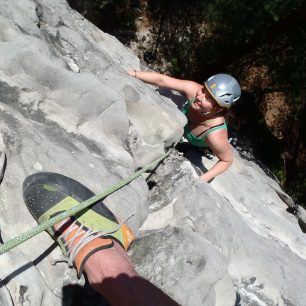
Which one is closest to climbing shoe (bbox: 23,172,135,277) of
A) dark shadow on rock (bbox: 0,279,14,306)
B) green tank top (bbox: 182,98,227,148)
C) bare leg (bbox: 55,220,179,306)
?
bare leg (bbox: 55,220,179,306)

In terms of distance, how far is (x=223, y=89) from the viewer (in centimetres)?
395

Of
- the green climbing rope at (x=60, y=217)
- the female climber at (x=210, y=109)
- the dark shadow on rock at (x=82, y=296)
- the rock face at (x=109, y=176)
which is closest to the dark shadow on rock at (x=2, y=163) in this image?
the rock face at (x=109, y=176)

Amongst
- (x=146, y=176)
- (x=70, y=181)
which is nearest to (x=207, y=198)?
(x=146, y=176)

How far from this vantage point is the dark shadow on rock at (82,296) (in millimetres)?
2652

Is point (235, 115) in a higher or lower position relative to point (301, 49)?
lower

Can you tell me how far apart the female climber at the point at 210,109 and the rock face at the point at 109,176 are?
0.24 meters

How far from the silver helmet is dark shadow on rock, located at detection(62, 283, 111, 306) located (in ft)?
7.20

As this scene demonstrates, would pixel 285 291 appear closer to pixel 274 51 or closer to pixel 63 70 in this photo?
pixel 63 70

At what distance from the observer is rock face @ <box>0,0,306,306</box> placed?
8.89ft

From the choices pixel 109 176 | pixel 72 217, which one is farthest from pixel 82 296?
pixel 109 176

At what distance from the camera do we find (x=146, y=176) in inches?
155

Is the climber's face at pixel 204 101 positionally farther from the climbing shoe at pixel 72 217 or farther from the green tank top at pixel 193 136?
the climbing shoe at pixel 72 217

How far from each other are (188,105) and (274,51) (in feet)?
12.4

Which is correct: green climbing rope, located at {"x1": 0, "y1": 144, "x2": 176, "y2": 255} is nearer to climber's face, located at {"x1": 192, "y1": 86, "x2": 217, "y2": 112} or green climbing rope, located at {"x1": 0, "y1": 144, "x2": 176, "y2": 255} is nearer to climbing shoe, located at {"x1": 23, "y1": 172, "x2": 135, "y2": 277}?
climbing shoe, located at {"x1": 23, "y1": 172, "x2": 135, "y2": 277}
